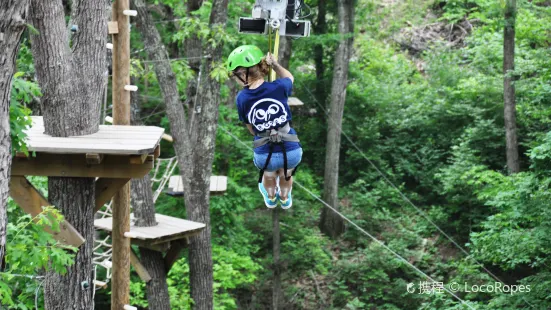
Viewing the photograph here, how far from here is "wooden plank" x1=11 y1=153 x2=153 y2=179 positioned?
528cm

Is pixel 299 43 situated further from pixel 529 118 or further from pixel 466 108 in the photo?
pixel 529 118

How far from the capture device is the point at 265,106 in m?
4.82

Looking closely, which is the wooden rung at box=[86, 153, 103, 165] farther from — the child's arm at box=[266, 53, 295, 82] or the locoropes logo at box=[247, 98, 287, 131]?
the child's arm at box=[266, 53, 295, 82]

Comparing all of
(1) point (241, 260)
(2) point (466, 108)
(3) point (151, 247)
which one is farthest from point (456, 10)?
(3) point (151, 247)

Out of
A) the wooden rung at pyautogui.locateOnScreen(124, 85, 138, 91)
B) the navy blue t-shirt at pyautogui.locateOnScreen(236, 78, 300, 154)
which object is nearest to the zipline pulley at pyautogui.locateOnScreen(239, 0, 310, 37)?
the navy blue t-shirt at pyautogui.locateOnScreen(236, 78, 300, 154)

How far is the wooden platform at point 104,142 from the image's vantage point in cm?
497

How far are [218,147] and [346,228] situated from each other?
3.45m

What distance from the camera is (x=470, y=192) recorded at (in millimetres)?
13648

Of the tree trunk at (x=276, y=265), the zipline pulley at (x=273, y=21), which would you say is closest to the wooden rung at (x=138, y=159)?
the zipline pulley at (x=273, y=21)

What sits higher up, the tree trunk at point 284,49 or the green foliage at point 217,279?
the tree trunk at point 284,49

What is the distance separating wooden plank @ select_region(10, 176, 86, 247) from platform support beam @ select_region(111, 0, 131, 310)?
50.4 inches

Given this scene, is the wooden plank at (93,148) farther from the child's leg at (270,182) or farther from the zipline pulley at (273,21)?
the zipline pulley at (273,21)

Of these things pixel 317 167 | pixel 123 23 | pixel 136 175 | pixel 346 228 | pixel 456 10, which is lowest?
pixel 346 228

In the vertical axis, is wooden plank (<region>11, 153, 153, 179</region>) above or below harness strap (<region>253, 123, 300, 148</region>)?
below
